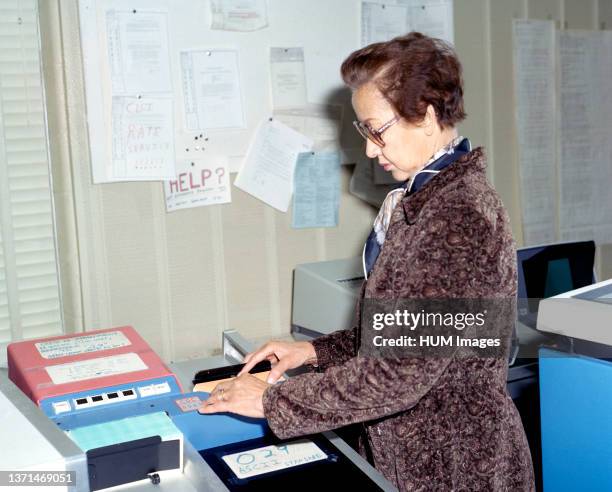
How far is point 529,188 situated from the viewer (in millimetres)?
2523

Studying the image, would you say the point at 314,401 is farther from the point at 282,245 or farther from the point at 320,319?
the point at 282,245

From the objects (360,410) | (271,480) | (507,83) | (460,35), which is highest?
(460,35)

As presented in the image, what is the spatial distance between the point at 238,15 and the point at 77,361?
107 centimetres

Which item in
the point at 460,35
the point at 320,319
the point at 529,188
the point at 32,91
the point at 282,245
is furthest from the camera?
the point at 529,188

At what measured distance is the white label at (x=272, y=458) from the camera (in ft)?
3.90

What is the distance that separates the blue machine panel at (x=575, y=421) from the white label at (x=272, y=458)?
539 millimetres

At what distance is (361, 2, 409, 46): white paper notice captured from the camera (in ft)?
7.14

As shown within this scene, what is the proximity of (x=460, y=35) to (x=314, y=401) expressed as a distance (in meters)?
1.58

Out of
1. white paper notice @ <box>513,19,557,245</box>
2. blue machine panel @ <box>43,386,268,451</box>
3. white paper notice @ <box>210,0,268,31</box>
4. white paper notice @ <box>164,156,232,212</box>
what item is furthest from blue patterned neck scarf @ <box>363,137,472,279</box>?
white paper notice @ <box>513,19,557,245</box>

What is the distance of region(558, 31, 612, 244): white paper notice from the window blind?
1726 mm

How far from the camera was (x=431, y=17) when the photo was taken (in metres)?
2.28

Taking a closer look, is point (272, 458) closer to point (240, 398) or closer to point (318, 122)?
point (240, 398)

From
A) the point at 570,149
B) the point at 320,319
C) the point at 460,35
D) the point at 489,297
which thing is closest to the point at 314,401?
the point at 489,297

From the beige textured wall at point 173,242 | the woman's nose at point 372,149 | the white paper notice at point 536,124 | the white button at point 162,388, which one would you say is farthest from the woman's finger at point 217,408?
the white paper notice at point 536,124
